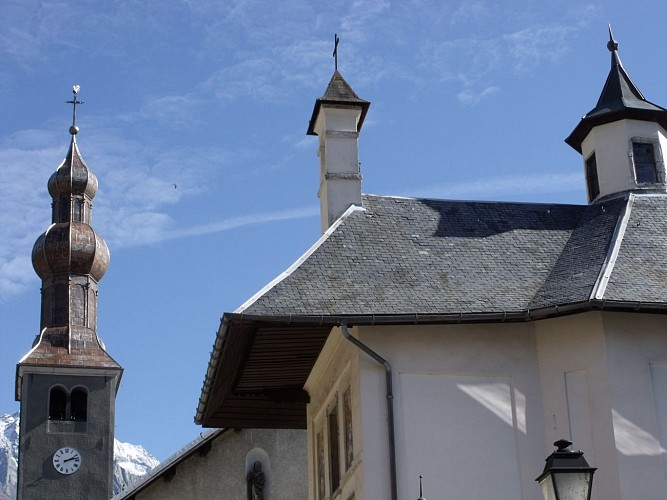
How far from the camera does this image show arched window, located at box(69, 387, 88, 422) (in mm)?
57156

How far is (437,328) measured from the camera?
61.4 ft

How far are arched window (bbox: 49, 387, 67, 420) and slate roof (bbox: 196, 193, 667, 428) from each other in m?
35.6

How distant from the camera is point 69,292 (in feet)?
191

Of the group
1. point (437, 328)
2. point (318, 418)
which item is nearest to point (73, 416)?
point (318, 418)

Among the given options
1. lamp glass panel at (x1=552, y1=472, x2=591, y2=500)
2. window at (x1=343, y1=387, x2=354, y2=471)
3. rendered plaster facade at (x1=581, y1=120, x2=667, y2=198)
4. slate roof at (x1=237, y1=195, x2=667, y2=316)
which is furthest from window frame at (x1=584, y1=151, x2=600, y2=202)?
lamp glass panel at (x1=552, y1=472, x2=591, y2=500)

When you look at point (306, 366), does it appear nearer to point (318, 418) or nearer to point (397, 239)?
point (318, 418)

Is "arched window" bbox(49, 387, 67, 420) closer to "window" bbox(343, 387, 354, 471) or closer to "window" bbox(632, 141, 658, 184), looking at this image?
"window" bbox(632, 141, 658, 184)

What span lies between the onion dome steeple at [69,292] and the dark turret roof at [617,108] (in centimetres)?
3684

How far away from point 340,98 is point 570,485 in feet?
43.6

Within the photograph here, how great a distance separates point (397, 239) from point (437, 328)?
2276 mm

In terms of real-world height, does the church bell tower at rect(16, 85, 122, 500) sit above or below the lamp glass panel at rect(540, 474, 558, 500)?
above

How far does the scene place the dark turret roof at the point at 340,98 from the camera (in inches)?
918

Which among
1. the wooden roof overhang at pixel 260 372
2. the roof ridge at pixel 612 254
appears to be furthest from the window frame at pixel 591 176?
the wooden roof overhang at pixel 260 372

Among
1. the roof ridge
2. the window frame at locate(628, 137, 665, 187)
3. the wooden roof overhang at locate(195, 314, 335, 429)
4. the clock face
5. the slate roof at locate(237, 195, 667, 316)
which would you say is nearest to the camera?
the roof ridge
